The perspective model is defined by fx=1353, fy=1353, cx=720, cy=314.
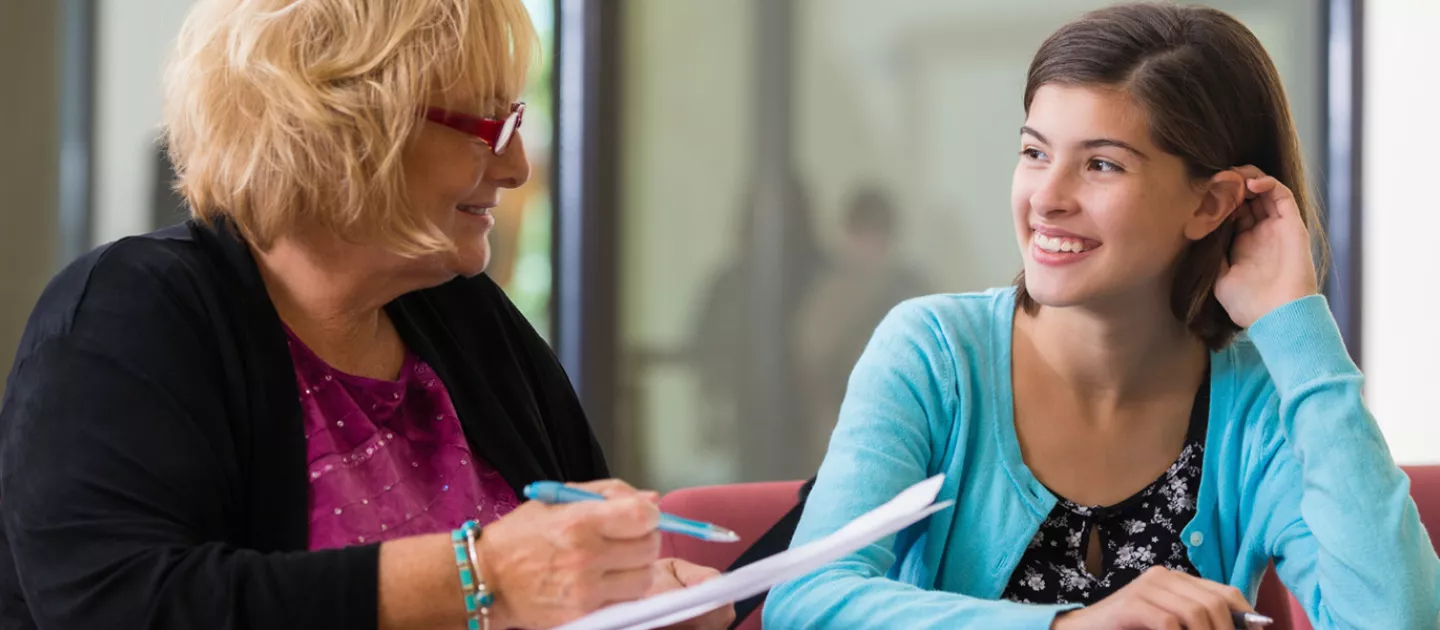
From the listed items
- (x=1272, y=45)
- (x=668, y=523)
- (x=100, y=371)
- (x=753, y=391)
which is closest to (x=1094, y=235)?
(x=668, y=523)

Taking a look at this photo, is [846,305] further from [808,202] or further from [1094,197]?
[1094,197]

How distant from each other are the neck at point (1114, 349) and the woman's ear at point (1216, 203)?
0.09 metres

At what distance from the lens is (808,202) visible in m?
4.12

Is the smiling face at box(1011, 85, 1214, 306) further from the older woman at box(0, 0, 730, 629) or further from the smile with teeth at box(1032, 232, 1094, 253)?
the older woman at box(0, 0, 730, 629)

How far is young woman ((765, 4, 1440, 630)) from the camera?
147 cm

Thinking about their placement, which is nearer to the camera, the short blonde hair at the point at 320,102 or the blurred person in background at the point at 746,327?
the short blonde hair at the point at 320,102

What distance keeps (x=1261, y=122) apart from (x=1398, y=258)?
116 inches

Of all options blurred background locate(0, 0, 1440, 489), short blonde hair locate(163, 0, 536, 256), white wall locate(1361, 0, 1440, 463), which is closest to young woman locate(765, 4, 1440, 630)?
short blonde hair locate(163, 0, 536, 256)

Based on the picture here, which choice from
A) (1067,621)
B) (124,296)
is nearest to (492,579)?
(124,296)

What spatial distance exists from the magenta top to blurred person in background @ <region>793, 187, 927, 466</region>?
8.99ft

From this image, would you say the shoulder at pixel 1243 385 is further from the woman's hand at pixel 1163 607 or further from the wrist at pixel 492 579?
the wrist at pixel 492 579

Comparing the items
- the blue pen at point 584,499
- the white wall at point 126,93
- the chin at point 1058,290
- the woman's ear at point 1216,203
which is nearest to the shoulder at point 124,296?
the blue pen at point 584,499

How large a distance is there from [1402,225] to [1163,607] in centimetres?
346

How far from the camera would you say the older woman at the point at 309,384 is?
1046 millimetres
